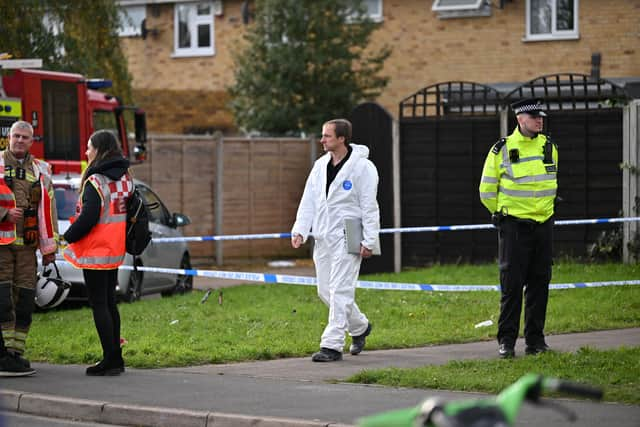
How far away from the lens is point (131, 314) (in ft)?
44.3

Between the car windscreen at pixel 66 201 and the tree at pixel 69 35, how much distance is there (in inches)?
149

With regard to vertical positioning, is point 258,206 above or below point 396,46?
below

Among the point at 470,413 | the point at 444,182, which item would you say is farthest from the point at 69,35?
the point at 470,413

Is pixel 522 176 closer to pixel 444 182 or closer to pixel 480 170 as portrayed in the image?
pixel 480 170

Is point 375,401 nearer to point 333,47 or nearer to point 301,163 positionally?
point 301,163

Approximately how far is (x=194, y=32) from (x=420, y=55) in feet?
21.9

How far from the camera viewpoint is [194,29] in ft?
107

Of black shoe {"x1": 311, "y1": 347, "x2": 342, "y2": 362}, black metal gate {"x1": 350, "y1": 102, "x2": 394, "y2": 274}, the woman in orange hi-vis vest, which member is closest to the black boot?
the woman in orange hi-vis vest

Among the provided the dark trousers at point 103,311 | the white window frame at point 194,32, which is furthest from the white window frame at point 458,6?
the dark trousers at point 103,311

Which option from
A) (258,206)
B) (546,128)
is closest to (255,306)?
(546,128)

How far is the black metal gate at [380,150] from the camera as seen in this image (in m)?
18.3

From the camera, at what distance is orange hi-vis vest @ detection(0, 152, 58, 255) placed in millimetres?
9625

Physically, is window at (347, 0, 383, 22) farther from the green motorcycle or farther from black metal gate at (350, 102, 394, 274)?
the green motorcycle

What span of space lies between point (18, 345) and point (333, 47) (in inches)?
720
